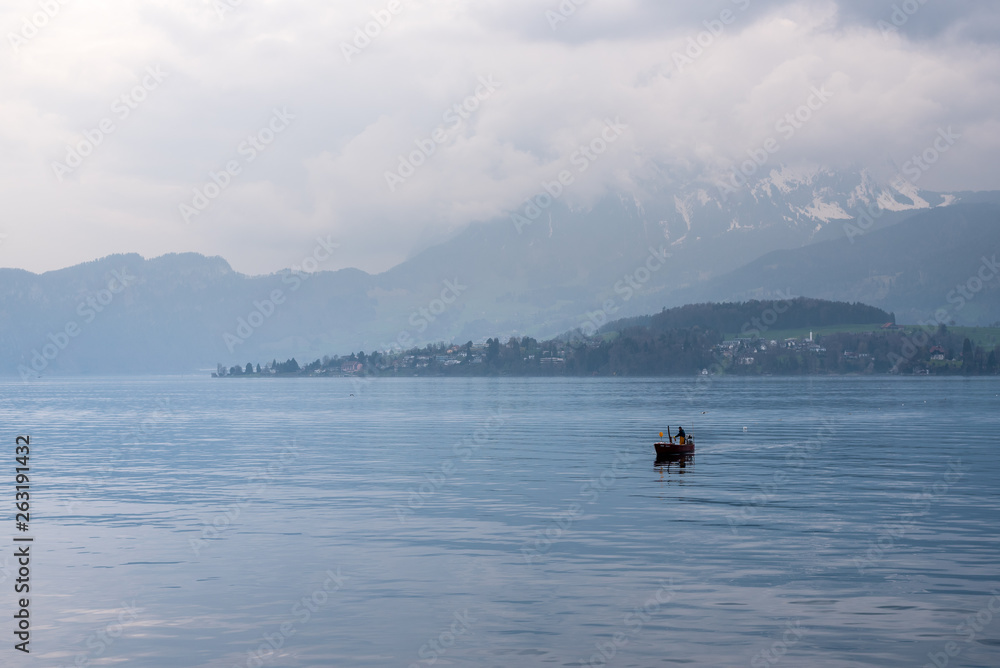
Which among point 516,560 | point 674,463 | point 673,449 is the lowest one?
point 516,560

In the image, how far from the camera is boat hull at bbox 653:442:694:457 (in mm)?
83938

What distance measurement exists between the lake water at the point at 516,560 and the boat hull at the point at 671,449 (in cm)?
164

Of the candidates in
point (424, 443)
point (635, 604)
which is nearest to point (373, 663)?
point (635, 604)

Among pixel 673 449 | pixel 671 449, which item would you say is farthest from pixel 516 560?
pixel 673 449

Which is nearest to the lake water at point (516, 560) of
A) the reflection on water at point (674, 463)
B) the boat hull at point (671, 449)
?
the reflection on water at point (674, 463)

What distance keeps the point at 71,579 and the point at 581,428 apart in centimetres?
9321

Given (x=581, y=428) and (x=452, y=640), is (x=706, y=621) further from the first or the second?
(x=581, y=428)

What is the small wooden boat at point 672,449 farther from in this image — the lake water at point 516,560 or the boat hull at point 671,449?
the lake water at point 516,560

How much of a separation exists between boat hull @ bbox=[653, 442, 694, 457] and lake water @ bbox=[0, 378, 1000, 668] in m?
1.64

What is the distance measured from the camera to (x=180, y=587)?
3794 centimetres

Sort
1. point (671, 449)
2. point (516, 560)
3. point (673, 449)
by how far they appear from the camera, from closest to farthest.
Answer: point (516, 560) → point (671, 449) → point (673, 449)

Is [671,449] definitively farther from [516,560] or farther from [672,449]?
[516,560]

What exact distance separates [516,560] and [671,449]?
147 ft

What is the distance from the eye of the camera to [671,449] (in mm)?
84812
